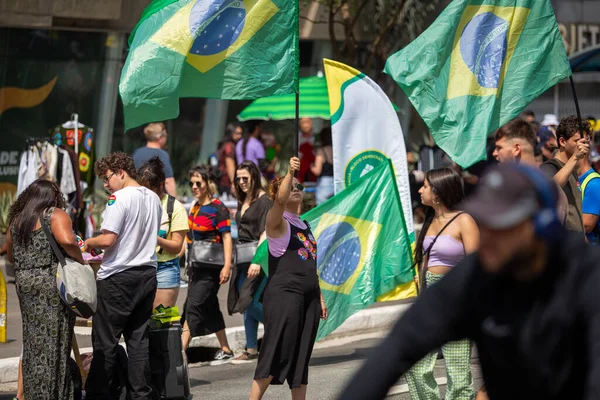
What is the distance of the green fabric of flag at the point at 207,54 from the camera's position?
7.28m

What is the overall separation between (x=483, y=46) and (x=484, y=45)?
0.4 inches

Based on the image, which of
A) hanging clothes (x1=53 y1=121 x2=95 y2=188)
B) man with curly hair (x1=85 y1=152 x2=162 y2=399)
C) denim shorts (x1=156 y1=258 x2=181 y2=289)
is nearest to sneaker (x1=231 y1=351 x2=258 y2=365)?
denim shorts (x1=156 y1=258 x2=181 y2=289)

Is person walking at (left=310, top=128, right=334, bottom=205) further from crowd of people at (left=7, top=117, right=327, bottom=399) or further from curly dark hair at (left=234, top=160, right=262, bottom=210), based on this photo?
crowd of people at (left=7, top=117, right=327, bottom=399)

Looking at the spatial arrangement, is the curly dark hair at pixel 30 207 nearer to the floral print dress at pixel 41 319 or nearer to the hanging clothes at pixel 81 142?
the floral print dress at pixel 41 319

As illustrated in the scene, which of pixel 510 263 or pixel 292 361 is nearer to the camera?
pixel 510 263

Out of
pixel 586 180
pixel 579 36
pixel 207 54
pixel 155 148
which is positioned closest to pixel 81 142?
pixel 155 148

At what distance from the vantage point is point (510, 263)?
2.45 metres

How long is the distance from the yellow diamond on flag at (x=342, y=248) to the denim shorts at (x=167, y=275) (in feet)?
3.73

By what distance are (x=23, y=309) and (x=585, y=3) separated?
64.7 ft

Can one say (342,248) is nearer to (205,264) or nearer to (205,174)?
(205,264)

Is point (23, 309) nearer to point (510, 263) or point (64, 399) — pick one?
point (64, 399)

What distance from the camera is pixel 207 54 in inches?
295

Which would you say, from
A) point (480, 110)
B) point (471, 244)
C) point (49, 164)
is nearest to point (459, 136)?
point (480, 110)

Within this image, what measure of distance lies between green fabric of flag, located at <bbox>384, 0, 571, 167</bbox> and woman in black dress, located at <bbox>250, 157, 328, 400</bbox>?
1.66 m
